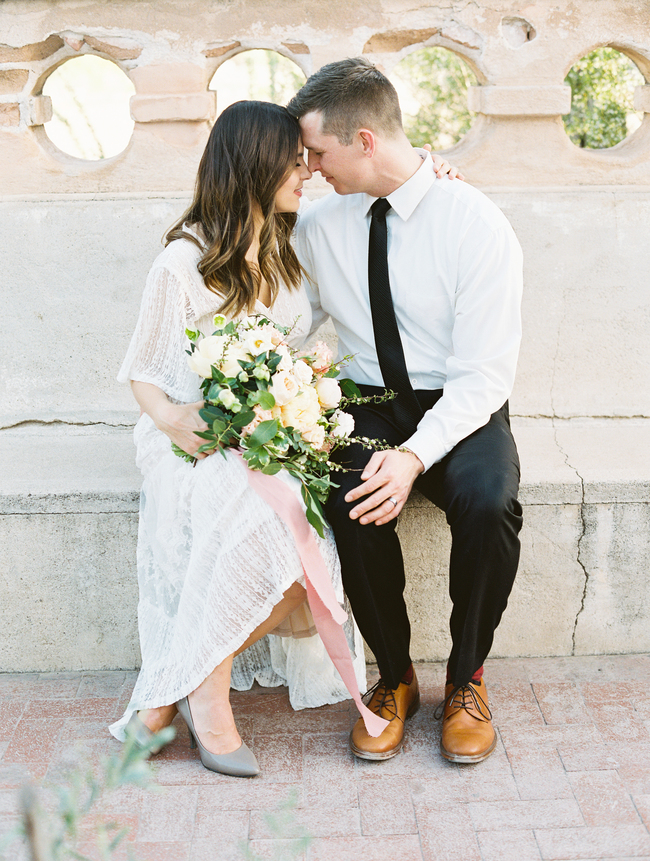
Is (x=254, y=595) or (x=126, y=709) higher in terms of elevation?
(x=254, y=595)

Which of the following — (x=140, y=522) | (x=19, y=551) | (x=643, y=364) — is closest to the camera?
(x=140, y=522)

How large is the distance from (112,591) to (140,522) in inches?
16.5

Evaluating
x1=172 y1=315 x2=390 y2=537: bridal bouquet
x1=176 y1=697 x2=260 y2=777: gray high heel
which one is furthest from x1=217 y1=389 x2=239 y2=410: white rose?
x1=176 y1=697 x2=260 y2=777: gray high heel

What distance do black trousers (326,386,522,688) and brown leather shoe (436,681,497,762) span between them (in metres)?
0.09

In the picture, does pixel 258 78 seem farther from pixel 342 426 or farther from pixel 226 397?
pixel 226 397

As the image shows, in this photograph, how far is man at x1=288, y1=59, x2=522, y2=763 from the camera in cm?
259

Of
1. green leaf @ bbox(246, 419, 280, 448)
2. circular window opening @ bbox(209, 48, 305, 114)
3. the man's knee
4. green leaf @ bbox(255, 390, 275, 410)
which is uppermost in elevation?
circular window opening @ bbox(209, 48, 305, 114)

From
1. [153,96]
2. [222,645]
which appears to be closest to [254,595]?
[222,645]

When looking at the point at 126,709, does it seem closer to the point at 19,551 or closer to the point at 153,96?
the point at 19,551

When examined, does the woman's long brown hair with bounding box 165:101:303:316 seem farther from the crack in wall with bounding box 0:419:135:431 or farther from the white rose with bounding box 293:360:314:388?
the crack in wall with bounding box 0:419:135:431

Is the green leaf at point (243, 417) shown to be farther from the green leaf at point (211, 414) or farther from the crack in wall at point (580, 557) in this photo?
the crack in wall at point (580, 557)

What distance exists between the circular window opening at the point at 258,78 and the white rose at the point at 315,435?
7998 millimetres

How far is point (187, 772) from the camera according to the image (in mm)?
2590

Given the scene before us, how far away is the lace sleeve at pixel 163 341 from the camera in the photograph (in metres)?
2.71
